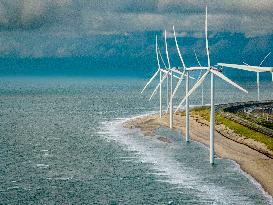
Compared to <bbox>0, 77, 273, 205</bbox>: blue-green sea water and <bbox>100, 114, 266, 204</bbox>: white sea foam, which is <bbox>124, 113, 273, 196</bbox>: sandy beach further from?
<bbox>100, 114, 266, 204</bbox>: white sea foam

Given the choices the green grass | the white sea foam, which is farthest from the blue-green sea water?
the green grass

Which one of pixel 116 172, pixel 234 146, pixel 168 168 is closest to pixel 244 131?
pixel 234 146

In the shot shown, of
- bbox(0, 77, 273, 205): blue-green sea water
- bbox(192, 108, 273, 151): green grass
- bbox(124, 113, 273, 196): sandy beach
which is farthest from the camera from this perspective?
bbox(192, 108, 273, 151): green grass

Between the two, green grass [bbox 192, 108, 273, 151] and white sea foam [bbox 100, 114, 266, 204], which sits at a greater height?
green grass [bbox 192, 108, 273, 151]

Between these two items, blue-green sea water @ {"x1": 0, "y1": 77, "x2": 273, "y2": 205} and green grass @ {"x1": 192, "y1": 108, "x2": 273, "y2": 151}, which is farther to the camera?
green grass @ {"x1": 192, "y1": 108, "x2": 273, "y2": 151}

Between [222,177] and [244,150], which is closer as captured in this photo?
[222,177]

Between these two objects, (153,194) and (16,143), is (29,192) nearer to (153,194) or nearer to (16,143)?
(153,194)

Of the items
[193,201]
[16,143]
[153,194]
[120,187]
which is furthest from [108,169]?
[16,143]

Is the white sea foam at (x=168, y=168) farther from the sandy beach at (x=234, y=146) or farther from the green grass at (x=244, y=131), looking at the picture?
the green grass at (x=244, y=131)
